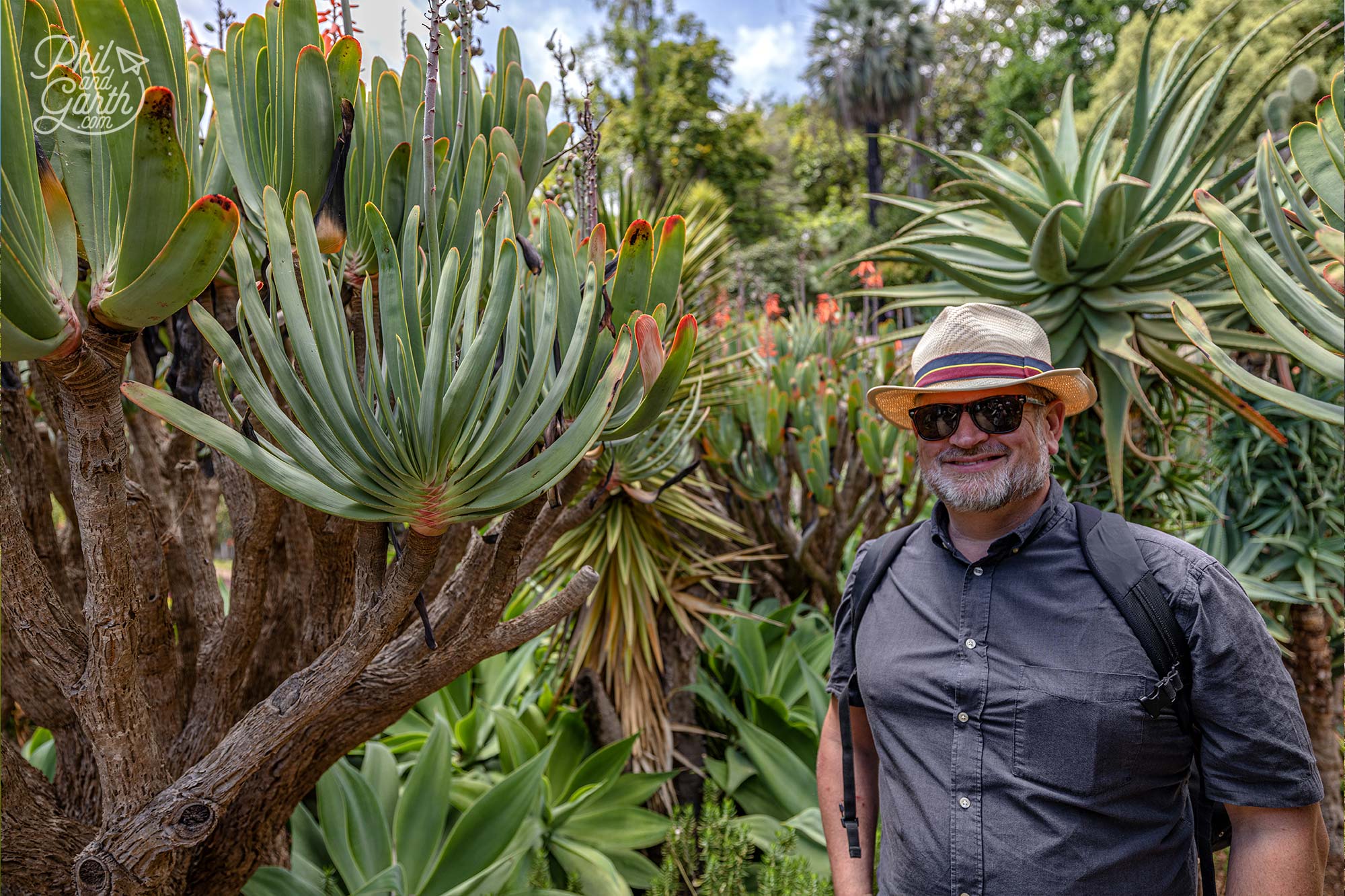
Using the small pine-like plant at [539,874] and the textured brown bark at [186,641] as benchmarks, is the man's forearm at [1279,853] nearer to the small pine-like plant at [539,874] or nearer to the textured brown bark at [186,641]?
the textured brown bark at [186,641]

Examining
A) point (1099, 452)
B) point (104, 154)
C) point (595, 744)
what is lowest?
point (595, 744)

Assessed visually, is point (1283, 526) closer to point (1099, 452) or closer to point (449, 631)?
point (1099, 452)

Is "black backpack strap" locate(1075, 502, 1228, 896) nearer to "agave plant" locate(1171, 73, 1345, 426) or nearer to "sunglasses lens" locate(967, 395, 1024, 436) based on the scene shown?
"sunglasses lens" locate(967, 395, 1024, 436)

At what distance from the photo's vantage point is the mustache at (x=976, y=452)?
78.2 inches

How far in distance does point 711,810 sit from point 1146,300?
2479 mm

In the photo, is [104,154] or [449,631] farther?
[449,631]

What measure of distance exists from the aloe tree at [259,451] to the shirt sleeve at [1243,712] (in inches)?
46.3

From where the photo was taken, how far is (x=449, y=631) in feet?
7.27

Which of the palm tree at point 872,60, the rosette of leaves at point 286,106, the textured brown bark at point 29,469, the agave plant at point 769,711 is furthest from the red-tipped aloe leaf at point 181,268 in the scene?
the palm tree at point 872,60

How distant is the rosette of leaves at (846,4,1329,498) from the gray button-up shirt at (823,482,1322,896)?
1277mm

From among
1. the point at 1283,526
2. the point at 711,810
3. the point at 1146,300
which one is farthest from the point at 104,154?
the point at 1283,526

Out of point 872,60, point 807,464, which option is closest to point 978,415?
point 807,464

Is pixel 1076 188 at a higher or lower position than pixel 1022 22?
lower

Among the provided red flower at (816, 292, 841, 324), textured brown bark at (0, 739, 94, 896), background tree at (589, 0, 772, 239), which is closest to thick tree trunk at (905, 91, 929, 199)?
background tree at (589, 0, 772, 239)
